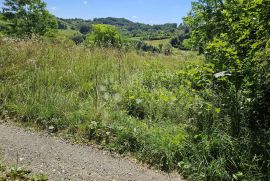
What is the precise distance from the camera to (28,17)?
1638 inches

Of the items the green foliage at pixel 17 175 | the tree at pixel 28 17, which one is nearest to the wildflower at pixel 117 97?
the green foliage at pixel 17 175

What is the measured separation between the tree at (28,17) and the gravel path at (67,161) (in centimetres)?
3733

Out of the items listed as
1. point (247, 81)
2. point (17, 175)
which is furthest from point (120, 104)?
point (17, 175)

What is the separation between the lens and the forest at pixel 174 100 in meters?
4.00

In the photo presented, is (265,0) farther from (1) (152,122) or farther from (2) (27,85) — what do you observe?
(2) (27,85)

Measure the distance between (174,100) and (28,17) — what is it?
136 ft

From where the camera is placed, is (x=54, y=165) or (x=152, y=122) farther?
(x=152, y=122)

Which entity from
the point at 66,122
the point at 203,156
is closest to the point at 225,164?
the point at 203,156

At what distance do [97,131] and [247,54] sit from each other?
9.40 feet

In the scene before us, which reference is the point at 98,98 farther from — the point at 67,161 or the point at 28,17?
the point at 28,17

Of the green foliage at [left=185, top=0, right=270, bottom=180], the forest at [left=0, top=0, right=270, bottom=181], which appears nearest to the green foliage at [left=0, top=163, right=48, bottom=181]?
the forest at [left=0, top=0, right=270, bottom=181]

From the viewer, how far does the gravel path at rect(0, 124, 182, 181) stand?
3.74 meters

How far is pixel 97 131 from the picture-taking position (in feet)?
16.0

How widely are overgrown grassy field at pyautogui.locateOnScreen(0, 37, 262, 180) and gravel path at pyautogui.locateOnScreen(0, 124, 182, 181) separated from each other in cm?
28
